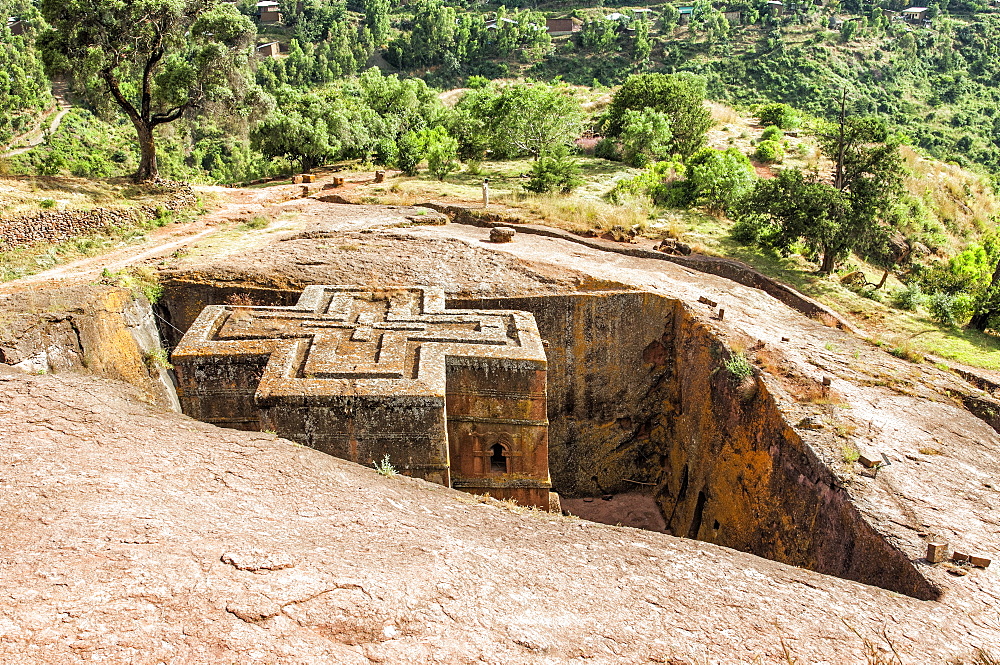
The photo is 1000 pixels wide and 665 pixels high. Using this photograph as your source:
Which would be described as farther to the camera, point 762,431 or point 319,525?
point 762,431

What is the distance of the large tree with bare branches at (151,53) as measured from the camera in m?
15.4

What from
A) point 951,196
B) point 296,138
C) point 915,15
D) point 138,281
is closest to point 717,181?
point 951,196

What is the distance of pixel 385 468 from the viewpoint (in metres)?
6.10

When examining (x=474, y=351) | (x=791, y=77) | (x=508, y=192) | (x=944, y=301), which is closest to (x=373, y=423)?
(x=474, y=351)

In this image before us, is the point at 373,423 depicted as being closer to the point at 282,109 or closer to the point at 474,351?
the point at 474,351

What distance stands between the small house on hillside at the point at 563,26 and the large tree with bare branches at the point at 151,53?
5177 centimetres

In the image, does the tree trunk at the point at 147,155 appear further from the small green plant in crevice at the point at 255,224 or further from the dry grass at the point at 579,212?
the dry grass at the point at 579,212

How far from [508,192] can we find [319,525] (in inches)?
615

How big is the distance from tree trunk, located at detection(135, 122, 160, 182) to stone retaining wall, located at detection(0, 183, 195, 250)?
1681mm

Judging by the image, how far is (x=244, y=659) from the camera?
11.5ft

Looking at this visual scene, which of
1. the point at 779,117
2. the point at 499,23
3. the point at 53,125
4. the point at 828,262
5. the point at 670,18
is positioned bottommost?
the point at 828,262

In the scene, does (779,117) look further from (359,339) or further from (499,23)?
(499,23)

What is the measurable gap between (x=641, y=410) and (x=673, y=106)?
62.9 feet

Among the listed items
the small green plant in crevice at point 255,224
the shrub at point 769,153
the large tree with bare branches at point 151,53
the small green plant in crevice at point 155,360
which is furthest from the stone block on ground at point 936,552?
the shrub at point 769,153
